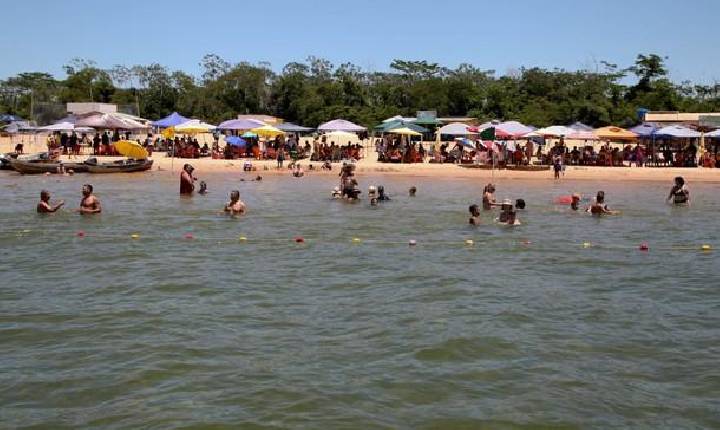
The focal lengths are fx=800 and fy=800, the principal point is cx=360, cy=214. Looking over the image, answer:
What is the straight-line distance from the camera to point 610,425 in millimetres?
6707

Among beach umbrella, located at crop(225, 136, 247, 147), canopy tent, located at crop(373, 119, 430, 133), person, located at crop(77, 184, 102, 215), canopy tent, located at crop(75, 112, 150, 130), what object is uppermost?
canopy tent, located at crop(373, 119, 430, 133)

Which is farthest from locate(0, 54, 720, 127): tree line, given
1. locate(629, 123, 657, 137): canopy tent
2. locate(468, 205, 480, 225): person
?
locate(468, 205, 480, 225): person

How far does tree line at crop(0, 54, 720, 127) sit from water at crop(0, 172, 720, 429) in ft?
140

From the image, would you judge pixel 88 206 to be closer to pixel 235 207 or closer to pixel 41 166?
pixel 235 207

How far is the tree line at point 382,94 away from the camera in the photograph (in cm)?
5944

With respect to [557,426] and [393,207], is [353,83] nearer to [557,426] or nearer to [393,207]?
[393,207]

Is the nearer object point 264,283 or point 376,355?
point 376,355

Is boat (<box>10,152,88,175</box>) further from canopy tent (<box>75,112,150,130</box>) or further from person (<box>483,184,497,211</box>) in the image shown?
person (<box>483,184,497,211</box>)

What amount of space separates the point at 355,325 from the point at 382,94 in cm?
6012

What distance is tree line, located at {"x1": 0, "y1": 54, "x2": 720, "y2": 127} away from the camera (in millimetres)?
59438

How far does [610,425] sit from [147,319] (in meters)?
5.70

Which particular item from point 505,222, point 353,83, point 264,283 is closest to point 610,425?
point 264,283

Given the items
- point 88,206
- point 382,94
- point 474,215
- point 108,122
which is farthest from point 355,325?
point 382,94

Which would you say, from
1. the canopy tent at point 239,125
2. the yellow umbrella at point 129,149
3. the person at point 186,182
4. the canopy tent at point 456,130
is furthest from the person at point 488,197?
the canopy tent at point 239,125
